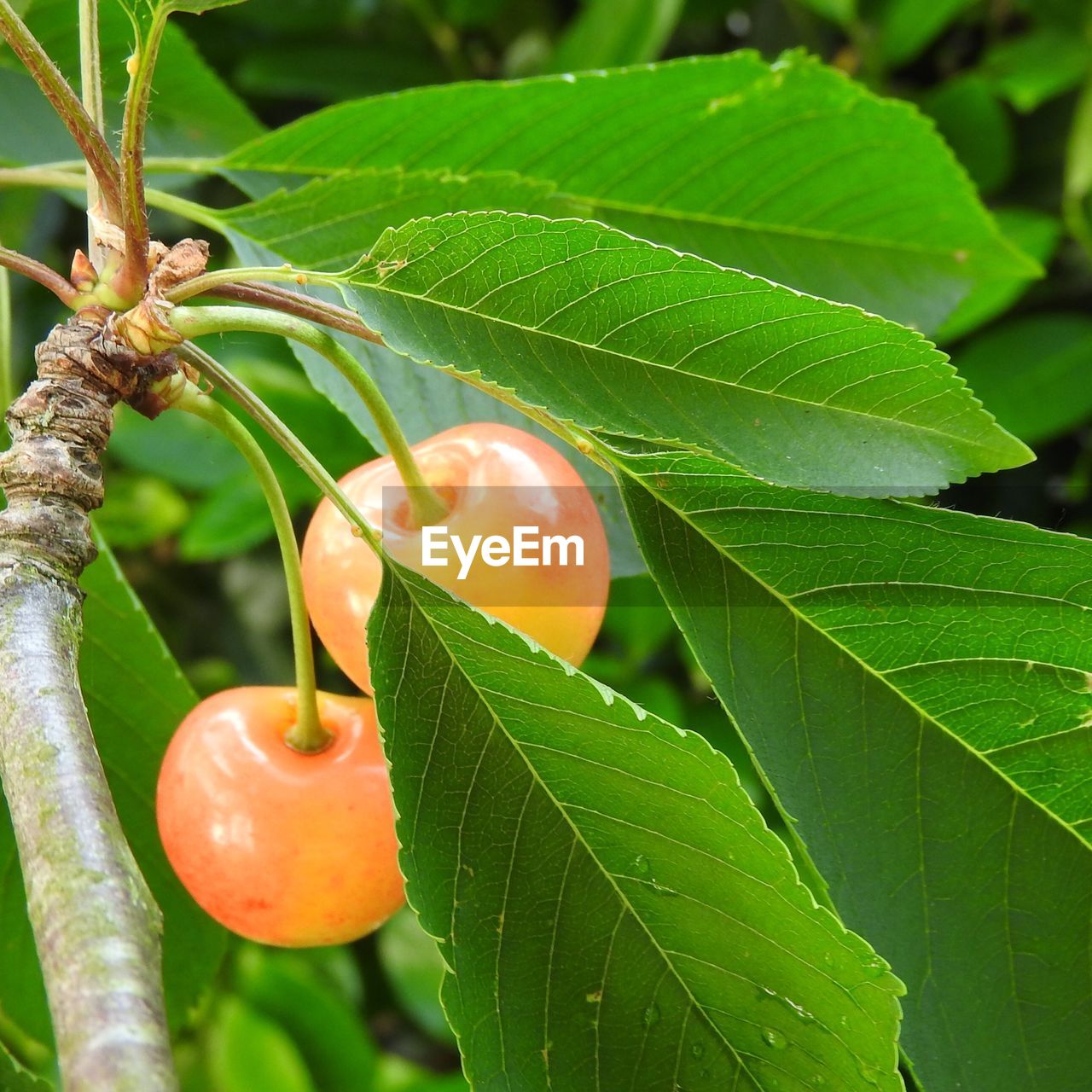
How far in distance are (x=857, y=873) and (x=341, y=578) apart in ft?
0.89

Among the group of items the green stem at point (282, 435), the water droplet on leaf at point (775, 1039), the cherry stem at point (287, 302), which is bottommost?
the water droplet on leaf at point (775, 1039)

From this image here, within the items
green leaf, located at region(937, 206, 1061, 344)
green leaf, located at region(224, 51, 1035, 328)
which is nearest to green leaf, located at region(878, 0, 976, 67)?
green leaf, located at region(937, 206, 1061, 344)

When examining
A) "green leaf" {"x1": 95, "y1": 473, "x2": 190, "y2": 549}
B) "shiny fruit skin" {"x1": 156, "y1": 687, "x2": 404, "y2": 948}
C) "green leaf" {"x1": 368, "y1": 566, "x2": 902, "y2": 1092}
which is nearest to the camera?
"green leaf" {"x1": 368, "y1": 566, "x2": 902, "y2": 1092}

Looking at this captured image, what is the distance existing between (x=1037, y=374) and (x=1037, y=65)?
337mm

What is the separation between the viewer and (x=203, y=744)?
0.61m

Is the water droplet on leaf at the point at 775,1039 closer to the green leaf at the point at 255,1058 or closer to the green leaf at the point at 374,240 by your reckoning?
the green leaf at the point at 374,240

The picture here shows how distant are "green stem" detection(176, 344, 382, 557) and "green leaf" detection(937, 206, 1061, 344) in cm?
87

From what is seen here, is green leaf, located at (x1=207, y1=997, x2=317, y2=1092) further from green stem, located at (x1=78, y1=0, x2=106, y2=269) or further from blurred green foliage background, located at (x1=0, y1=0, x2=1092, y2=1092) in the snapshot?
green stem, located at (x1=78, y1=0, x2=106, y2=269)

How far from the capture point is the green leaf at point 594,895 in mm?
484

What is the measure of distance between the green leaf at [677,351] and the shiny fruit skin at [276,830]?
218mm

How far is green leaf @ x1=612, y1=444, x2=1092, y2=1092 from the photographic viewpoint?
547mm

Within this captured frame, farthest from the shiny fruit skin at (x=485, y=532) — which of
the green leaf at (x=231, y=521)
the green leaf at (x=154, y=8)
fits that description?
the green leaf at (x=231, y=521)

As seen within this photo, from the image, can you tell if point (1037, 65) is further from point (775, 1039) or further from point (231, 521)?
point (775, 1039)

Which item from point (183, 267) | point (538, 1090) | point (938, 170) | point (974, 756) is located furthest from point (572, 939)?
point (938, 170)
